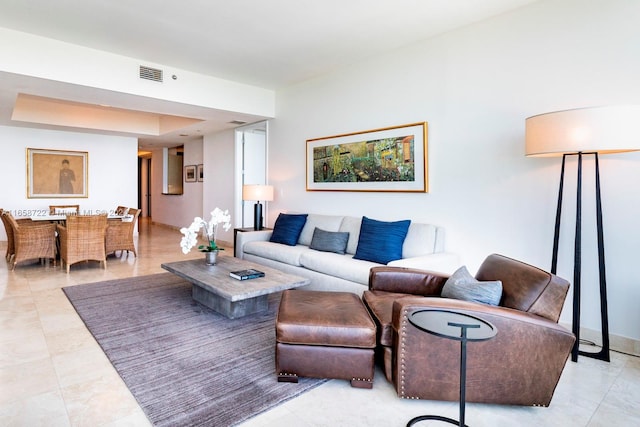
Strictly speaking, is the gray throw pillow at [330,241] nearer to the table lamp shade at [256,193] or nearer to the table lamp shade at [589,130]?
the table lamp shade at [256,193]

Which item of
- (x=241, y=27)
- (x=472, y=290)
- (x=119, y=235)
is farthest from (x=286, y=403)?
(x=119, y=235)

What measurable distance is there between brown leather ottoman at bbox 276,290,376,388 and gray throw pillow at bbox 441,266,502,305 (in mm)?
593

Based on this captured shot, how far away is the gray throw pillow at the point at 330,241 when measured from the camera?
Result: 4.43 metres

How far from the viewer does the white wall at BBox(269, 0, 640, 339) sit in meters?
2.78

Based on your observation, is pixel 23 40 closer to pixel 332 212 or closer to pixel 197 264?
pixel 197 264

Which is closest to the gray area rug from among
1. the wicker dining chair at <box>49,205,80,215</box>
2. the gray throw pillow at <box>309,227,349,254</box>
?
the gray throw pillow at <box>309,227,349,254</box>

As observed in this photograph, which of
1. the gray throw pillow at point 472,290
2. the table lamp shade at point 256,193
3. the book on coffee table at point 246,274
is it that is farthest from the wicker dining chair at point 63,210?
the gray throw pillow at point 472,290

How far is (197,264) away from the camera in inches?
154

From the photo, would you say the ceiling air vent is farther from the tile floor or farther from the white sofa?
the tile floor

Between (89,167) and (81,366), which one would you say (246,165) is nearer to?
(89,167)

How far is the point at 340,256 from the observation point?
13.5ft

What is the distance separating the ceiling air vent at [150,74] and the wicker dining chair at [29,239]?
2611 mm

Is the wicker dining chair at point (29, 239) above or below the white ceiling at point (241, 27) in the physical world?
below

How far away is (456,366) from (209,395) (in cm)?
140
